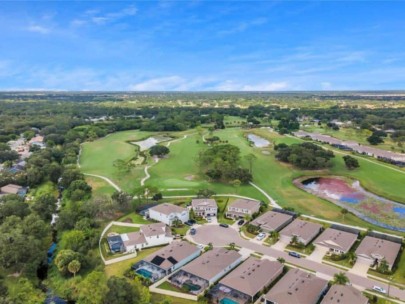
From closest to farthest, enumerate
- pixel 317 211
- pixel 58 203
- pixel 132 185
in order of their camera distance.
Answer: pixel 317 211
pixel 58 203
pixel 132 185

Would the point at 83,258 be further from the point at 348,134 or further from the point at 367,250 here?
the point at 348,134

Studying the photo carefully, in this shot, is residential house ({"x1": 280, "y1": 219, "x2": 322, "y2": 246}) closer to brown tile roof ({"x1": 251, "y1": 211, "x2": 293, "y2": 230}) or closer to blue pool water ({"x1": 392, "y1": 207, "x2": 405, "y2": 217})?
brown tile roof ({"x1": 251, "y1": 211, "x2": 293, "y2": 230})

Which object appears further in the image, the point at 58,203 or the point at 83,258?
the point at 58,203

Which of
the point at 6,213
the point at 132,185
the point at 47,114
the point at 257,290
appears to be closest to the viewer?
the point at 257,290

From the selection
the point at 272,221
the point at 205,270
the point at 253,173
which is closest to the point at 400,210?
the point at 272,221

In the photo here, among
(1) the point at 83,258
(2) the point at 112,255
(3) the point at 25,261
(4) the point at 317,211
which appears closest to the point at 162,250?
(2) the point at 112,255
